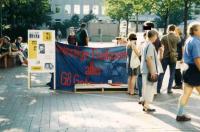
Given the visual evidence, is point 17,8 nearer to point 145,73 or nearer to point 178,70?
point 178,70

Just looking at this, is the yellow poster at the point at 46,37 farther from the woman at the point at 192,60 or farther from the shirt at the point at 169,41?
the woman at the point at 192,60

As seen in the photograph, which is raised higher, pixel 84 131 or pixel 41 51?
pixel 41 51

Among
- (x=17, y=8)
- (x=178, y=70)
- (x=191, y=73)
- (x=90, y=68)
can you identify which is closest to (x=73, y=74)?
(x=90, y=68)

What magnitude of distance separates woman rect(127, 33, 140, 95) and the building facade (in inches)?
3779

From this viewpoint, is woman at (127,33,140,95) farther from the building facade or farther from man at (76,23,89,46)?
the building facade

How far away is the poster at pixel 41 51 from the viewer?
12.5 m

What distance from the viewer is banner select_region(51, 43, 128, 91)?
12.8m

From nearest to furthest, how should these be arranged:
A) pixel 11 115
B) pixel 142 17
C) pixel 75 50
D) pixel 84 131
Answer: pixel 84 131 < pixel 11 115 < pixel 75 50 < pixel 142 17

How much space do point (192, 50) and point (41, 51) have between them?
17.8ft

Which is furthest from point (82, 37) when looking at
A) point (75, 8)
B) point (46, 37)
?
point (75, 8)

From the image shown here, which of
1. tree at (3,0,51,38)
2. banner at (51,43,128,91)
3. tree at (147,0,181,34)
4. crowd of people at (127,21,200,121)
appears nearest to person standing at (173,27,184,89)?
crowd of people at (127,21,200,121)

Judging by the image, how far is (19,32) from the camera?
39344mm

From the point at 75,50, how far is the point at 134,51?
1876 mm

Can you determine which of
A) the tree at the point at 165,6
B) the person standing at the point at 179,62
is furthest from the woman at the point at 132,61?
the tree at the point at 165,6
